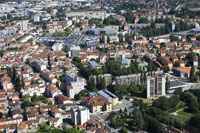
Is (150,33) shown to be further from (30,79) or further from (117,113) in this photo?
(117,113)

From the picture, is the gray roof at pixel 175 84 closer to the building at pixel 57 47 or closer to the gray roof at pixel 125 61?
the gray roof at pixel 125 61

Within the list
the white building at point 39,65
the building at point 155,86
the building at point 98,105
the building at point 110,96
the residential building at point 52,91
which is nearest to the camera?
the building at point 98,105

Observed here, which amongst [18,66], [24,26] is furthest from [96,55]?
[24,26]

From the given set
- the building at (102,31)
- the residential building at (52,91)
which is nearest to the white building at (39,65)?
the residential building at (52,91)

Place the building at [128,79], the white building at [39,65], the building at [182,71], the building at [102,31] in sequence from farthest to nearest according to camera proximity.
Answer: the building at [102,31], the white building at [39,65], the building at [182,71], the building at [128,79]

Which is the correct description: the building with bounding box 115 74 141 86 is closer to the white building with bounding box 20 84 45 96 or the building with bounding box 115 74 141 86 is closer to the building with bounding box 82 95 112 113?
the building with bounding box 82 95 112 113

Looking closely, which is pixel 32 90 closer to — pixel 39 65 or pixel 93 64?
pixel 39 65

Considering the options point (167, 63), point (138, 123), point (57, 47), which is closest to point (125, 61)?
point (167, 63)

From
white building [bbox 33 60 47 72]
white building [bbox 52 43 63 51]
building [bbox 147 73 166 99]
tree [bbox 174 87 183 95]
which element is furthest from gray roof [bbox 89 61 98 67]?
tree [bbox 174 87 183 95]
